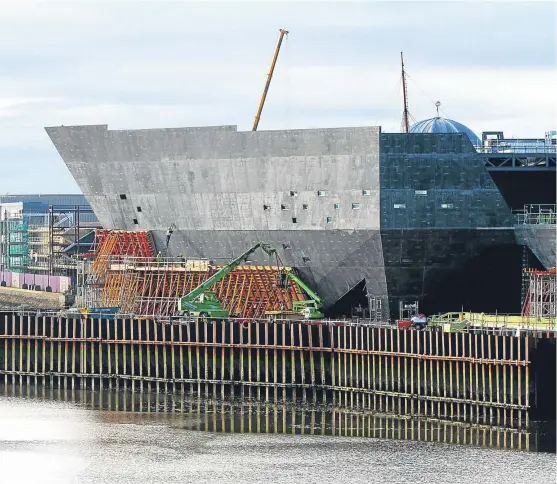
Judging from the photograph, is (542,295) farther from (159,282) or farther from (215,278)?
(159,282)

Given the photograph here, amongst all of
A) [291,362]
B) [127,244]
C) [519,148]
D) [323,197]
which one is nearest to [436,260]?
[323,197]

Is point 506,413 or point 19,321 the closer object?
point 506,413

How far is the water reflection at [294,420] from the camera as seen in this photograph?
78.0 m

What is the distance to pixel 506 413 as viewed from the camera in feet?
269

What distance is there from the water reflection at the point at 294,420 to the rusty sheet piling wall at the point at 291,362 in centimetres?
158

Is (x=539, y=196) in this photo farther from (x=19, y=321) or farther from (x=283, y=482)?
(x=283, y=482)

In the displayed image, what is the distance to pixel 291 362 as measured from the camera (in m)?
91.6

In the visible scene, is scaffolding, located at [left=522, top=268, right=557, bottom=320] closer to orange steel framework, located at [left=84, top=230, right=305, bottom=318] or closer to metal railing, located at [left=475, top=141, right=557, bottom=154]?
metal railing, located at [left=475, top=141, right=557, bottom=154]

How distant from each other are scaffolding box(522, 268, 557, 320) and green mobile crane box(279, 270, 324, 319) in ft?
41.4

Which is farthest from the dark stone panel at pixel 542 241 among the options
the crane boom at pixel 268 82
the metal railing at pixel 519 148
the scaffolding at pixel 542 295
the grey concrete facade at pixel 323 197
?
the crane boom at pixel 268 82

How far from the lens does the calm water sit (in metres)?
70.5

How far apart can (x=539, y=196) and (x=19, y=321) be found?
31482mm

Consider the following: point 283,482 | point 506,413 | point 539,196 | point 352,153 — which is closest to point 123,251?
point 352,153

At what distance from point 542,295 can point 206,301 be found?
20273mm
